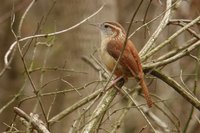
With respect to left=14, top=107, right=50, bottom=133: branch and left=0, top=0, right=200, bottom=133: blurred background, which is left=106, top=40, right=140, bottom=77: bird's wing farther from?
left=14, top=107, right=50, bottom=133: branch

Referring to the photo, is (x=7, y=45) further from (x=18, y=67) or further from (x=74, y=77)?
(x=74, y=77)

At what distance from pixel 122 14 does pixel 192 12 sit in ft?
9.27

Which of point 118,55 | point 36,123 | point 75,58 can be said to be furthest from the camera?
point 75,58

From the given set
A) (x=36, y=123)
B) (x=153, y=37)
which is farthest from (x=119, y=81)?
(x=36, y=123)

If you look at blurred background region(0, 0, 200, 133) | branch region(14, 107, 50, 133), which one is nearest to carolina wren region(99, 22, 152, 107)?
blurred background region(0, 0, 200, 133)

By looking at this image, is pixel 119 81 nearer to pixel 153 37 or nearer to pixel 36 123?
pixel 153 37

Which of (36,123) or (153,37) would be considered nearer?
(36,123)

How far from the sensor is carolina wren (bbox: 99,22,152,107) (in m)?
4.50

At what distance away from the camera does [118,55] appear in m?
4.74

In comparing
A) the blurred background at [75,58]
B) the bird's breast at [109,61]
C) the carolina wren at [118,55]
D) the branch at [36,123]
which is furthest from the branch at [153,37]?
the branch at [36,123]

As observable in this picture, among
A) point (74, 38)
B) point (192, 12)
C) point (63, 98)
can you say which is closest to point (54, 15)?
point (74, 38)

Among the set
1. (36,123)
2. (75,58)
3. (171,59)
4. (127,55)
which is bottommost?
(36,123)

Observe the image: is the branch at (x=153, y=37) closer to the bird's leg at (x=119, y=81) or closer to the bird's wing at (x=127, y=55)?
the bird's wing at (x=127, y=55)

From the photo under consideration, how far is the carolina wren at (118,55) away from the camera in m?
4.50
